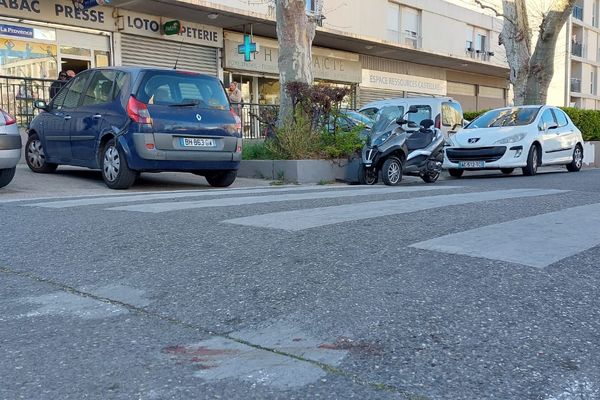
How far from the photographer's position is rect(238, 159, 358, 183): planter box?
35.4 ft

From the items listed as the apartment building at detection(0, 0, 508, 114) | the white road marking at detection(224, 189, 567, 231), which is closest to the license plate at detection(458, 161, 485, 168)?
the apartment building at detection(0, 0, 508, 114)

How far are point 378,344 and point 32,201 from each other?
572cm

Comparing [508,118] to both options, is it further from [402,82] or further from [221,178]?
[402,82]

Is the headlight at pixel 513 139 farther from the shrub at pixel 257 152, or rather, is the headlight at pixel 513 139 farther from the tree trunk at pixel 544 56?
the tree trunk at pixel 544 56

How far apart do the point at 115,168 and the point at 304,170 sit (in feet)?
11.4

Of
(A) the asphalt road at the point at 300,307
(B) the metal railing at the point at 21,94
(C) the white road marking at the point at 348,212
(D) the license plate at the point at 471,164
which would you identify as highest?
(B) the metal railing at the point at 21,94

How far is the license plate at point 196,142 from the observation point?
8.64 meters

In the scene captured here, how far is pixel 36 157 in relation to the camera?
10.6 meters

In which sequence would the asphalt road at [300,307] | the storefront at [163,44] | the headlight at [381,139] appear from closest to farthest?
the asphalt road at [300,307]
the headlight at [381,139]
the storefront at [163,44]

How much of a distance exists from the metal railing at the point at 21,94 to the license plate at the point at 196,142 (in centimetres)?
634

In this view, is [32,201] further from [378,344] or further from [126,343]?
[378,344]

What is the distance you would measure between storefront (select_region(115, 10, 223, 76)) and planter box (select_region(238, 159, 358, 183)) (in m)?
8.30

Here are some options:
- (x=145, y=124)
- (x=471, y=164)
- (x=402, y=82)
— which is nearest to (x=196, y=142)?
(x=145, y=124)

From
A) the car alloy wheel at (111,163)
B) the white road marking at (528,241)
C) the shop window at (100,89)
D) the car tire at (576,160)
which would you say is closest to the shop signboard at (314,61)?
the car tire at (576,160)
